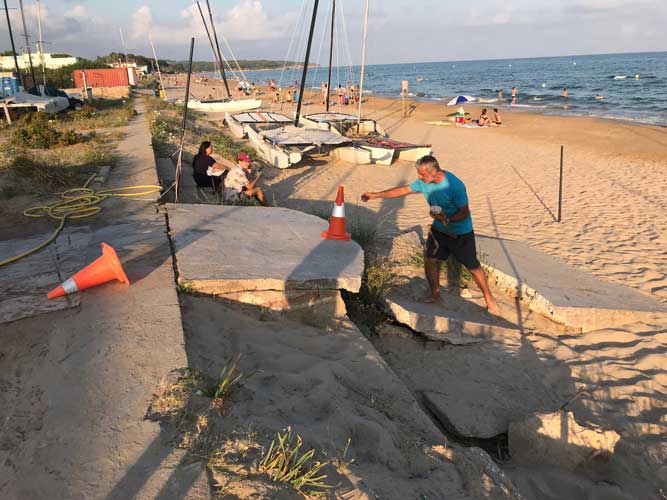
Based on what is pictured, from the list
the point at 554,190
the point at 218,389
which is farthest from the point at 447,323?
the point at 554,190

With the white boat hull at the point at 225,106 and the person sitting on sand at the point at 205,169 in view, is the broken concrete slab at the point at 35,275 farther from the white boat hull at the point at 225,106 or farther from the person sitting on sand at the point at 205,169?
the white boat hull at the point at 225,106

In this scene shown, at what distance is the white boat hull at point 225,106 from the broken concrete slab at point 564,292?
70.4ft

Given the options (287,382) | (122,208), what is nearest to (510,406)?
(287,382)

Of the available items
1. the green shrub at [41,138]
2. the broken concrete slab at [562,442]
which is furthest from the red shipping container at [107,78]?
the broken concrete slab at [562,442]

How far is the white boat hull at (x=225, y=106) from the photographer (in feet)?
83.5

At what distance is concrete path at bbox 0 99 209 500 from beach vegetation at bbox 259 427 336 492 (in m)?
0.30

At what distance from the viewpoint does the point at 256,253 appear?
15.4 feet

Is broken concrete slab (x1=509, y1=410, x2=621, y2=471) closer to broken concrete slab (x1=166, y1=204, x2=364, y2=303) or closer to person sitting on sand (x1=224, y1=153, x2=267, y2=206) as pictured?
broken concrete slab (x1=166, y1=204, x2=364, y2=303)

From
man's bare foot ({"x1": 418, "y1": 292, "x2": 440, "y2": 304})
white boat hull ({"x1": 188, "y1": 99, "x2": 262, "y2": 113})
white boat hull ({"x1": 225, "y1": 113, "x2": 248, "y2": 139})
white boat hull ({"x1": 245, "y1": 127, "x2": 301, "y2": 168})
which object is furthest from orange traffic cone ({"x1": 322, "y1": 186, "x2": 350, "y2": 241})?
white boat hull ({"x1": 188, "y1": 99, "x2": 262, "y2": 113})

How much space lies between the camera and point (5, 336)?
3090mm

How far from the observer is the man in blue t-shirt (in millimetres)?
5168

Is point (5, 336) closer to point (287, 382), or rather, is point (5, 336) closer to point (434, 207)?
point (287, 382)

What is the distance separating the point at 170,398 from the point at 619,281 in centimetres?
621

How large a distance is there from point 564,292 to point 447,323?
5.87ft
